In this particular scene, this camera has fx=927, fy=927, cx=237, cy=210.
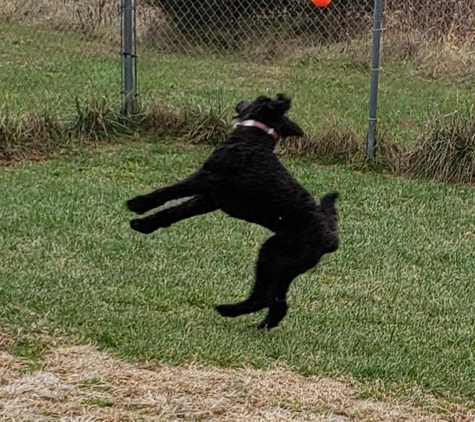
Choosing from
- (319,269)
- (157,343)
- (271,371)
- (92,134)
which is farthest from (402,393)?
(92,134)

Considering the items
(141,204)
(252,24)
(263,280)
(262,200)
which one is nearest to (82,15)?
(252,24)

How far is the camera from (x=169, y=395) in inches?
139

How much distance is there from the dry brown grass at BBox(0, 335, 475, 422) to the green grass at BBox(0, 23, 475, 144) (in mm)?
4675

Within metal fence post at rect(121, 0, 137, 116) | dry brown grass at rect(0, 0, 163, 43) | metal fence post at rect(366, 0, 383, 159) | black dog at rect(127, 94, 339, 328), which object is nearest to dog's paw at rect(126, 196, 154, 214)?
black dog at rect(127, 94, 339, 328)

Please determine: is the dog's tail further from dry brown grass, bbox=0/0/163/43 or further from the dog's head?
dry brown grass, bbox=0/0/163/43

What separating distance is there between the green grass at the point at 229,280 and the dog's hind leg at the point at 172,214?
2.59ft

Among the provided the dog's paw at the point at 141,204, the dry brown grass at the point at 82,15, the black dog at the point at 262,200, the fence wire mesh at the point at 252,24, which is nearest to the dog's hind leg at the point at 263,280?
the black dog at the point at 262,200

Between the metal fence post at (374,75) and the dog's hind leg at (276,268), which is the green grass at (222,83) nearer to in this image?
the metal fence post at (374,75)

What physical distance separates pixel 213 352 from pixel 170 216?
0.89 m

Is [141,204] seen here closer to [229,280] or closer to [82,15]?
[229,280]

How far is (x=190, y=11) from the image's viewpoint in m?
10.1

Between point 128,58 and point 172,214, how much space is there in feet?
17.7

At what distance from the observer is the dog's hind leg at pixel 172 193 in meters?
3.27

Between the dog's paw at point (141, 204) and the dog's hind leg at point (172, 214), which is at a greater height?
the dog's paw at point (141, 204)
